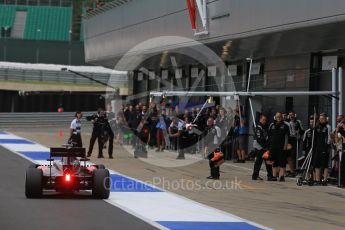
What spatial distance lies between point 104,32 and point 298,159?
17858mm

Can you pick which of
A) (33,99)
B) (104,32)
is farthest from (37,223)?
(33,99)

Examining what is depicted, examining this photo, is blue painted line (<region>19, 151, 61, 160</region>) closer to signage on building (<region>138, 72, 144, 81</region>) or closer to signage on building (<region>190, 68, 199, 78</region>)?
signage on building (<region>190, 68, 199, 78</region>)

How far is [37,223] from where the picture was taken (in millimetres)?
10766

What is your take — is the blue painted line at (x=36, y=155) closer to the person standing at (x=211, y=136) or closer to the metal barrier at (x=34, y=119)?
the person standing at (x=211, y=136)

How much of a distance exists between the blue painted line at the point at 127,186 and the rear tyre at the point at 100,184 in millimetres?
1808

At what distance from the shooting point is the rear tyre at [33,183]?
13.5m

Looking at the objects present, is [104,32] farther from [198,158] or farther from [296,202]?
[296,202]

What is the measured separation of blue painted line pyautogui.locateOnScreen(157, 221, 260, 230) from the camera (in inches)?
440

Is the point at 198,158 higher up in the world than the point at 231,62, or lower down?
lower down

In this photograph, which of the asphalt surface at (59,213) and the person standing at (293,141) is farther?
the person standing at (293,141)

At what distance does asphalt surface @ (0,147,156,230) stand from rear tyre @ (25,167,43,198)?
0.14 m

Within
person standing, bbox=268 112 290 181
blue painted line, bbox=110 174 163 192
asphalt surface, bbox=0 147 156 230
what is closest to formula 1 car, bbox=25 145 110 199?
asphalt surface, bbox=0 147 156 230

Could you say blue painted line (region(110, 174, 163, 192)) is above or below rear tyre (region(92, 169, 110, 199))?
below

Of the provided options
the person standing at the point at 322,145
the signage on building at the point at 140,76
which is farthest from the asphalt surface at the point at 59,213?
the signage on building at the point at 140,76
